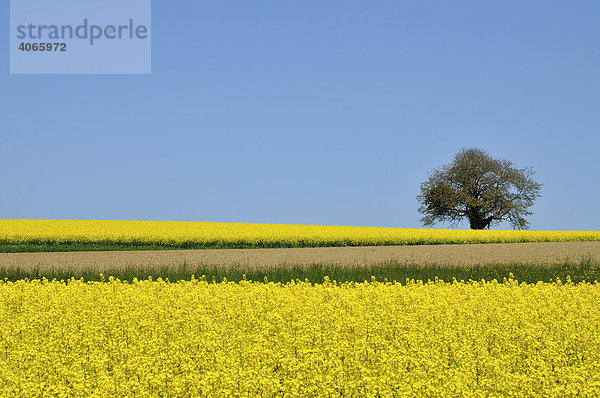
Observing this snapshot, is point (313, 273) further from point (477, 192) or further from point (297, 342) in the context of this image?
point (477, 192)

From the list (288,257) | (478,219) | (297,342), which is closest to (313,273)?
(288,257)

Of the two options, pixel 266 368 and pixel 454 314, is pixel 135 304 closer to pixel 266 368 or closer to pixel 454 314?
pixel 266 368

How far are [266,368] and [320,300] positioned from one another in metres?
3.76

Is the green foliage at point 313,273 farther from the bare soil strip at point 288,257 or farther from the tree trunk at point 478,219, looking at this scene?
the tree trunk at point 478,219

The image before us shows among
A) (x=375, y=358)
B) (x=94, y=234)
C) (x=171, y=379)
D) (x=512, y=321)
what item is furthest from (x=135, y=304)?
(x=94, y=234)

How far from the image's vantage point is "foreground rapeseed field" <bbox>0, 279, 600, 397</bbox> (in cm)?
605

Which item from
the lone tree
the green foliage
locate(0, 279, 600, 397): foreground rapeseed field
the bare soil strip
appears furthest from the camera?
the lone tree

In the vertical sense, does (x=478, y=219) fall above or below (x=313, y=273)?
above

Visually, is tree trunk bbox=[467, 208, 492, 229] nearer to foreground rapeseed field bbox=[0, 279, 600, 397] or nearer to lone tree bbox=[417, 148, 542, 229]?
lone tree bbox=[417, 148, 542, 229]

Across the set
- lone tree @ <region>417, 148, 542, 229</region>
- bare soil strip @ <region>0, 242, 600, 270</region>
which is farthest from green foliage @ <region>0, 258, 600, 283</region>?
lone tree @ <region>417, 148, 542, 229</region>

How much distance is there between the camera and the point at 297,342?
7.55 metres

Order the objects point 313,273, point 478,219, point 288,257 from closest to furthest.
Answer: point 313,273
point 288,257
point 478,219

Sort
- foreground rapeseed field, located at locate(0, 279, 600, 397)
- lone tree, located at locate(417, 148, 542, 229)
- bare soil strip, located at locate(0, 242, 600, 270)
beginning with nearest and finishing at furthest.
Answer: foreground rapeseed field, located at locate(0, 279, 600, 397)
bare soil strip, located at locate(0, 242, 600, 270)
lone tree, located at locate(417, 148, 542, 229)

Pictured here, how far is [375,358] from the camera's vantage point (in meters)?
7.21
